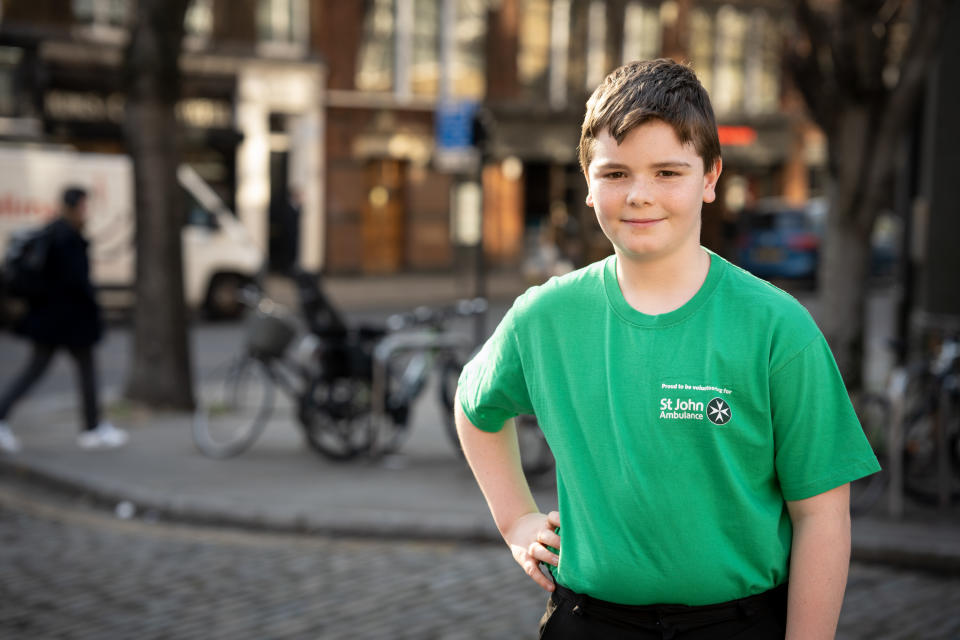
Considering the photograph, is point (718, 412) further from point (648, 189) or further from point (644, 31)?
point (644, 31)

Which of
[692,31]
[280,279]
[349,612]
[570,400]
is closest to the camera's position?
[570,400]

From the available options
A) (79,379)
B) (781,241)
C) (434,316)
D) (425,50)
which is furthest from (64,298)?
(425,50)

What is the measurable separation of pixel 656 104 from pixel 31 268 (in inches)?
303

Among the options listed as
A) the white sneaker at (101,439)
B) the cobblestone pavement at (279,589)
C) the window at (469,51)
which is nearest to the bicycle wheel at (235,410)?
the white sneaker at (101,439)

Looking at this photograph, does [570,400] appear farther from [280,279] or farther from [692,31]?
[692,31]

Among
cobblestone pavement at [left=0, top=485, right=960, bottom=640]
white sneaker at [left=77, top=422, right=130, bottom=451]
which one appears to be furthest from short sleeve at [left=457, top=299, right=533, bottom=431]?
white sneaker at [left=77, top=422, right=130, bottom=451]

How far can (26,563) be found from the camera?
19.9 feet

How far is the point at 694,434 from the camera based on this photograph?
1.88 m

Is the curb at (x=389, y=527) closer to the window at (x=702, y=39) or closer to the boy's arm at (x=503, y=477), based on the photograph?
the boy's arm at (x=503, y=477)

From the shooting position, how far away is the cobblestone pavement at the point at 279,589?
5051 millimetres

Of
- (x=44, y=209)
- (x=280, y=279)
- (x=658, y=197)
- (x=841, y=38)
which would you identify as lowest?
(x=280, y=279)

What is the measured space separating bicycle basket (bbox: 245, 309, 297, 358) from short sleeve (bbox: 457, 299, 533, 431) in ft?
21.1

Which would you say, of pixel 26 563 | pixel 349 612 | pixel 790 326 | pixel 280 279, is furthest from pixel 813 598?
pixel 280 279

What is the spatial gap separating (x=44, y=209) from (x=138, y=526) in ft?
35.3
